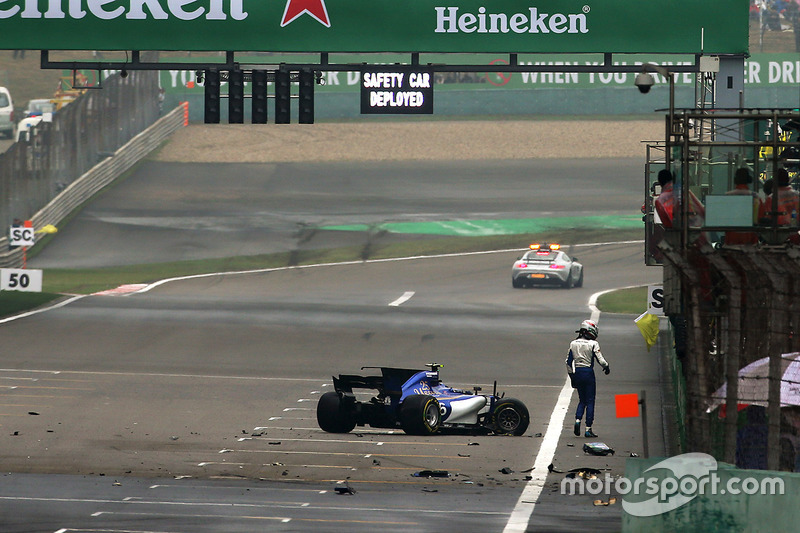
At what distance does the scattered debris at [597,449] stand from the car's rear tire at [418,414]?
2.42m

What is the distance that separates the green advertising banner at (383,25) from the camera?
29594mm

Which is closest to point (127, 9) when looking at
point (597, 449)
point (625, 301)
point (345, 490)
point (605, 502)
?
point (597, 449)

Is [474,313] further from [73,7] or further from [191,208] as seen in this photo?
[191,208]

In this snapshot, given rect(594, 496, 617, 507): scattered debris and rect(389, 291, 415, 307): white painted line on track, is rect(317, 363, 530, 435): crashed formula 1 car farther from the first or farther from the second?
rect(389, 291, 415, 307): white painted line on track

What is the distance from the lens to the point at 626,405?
15695mm

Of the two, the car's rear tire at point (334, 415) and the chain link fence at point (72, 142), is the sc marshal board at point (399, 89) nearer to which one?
the car's rear tire at point (334, 415)

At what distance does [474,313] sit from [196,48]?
42.8 feet

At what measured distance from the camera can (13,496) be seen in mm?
15539

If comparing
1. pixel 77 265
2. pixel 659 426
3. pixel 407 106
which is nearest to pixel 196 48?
pixel 407 106

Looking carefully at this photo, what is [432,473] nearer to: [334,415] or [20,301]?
[334,415]

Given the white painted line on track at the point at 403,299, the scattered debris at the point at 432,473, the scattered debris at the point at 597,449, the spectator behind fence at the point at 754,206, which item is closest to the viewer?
the spectator behind fence at the point at 754,206

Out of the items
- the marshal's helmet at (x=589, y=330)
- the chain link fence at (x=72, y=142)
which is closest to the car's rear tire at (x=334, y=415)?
the marshal's helmet at (x=589, y=330)

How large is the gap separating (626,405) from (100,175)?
4725 centimetres

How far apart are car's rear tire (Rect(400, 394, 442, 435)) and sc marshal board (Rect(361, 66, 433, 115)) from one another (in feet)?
34.1
